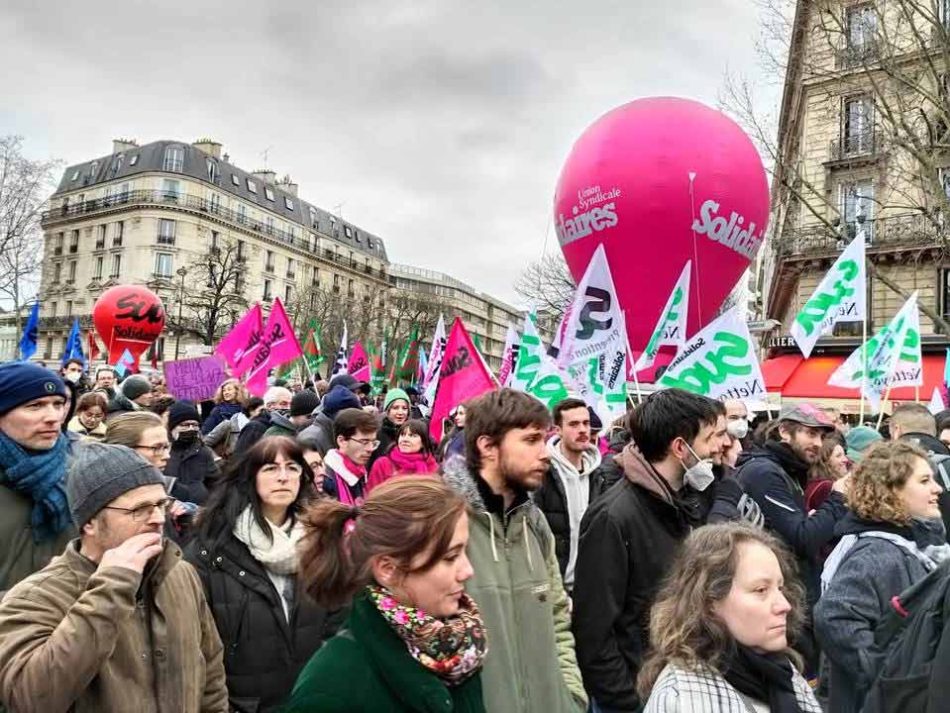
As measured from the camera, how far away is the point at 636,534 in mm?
3293

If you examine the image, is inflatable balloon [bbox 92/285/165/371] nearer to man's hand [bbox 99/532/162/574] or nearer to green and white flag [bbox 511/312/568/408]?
green and white flag [bbox 511/312/568/408]

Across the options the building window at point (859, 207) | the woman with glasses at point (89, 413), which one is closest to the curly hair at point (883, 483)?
the woman with glasses at point (89, 413)

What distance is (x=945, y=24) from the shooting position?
14.5m

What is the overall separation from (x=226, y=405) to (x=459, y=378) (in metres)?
3.02

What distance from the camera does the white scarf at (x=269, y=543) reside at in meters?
3.12

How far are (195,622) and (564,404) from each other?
2.87 metres

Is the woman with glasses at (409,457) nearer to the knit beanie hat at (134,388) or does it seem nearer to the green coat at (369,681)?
the knit beanie hat at (134,388)

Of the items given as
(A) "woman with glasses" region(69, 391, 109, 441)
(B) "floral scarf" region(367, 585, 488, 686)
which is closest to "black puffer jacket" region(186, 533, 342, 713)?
(B) "floral scarf" region(367, 585, 488, 686)

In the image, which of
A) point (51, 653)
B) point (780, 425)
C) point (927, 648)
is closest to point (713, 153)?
point (780, 425)

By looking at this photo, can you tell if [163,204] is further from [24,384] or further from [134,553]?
[134,553]

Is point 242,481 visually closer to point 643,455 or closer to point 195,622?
point 195,622

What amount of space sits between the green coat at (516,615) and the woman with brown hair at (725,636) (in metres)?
0.40

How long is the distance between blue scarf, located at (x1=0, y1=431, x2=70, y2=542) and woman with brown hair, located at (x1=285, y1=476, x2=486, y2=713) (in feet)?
4.75

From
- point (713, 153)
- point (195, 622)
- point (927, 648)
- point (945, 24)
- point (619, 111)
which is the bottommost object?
point (195, 622)
